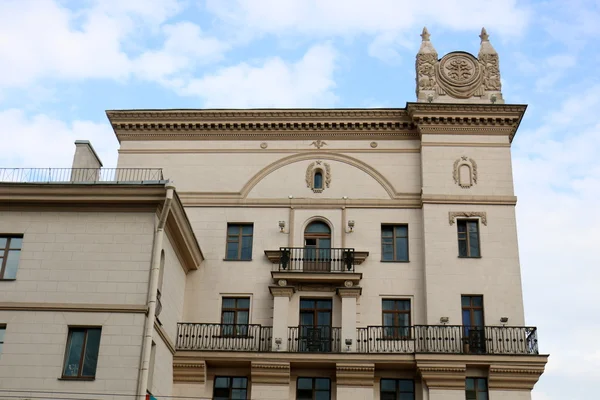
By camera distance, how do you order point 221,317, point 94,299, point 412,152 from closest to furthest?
point 94,299 < point 221,317 < point 412,152

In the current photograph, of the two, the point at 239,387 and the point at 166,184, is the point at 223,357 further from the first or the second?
the point at 166,184

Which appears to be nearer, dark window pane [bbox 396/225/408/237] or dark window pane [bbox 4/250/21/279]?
dark window pane [bbox 4/250/21/279]

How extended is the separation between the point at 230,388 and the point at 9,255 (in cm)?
948

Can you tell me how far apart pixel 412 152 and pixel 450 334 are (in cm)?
807

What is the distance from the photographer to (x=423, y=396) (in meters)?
31.0

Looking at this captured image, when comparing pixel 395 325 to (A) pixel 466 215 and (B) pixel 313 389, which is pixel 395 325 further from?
(A) pixel 466 215

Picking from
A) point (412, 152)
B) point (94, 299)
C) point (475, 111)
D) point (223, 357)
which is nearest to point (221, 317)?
point (223, 357)

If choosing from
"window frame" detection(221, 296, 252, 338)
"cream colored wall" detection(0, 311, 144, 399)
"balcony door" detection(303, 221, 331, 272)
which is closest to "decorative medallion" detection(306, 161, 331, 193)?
"balcony door" detection(303, 221, 331, 272)

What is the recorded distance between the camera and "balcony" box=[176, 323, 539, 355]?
31703 mm

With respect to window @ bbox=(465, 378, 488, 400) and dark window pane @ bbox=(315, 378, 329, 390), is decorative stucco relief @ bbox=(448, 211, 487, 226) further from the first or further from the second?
dark window pane @ bbox=(315, 378, 329, 390)

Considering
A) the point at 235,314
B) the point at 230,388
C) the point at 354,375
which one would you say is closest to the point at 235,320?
the point at 235,314

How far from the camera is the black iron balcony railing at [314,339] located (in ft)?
106

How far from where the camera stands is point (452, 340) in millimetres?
31844

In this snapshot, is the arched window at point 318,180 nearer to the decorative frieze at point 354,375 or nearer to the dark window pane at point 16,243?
the decorative frieze at point 354,375
